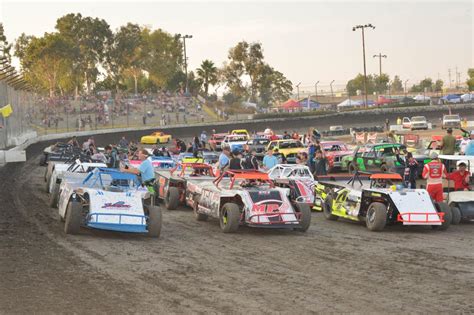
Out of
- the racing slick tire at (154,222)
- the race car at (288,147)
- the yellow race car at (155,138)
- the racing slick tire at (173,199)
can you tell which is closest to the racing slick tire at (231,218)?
the racing slick tire at (154,222)

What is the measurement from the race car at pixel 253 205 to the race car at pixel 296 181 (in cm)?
76

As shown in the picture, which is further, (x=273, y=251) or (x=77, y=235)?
(x=77, y=235)

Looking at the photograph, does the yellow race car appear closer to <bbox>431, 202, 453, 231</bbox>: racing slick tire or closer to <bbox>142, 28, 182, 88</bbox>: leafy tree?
<bbox>431, 202, 453, 231</bbox>: racing slick tire

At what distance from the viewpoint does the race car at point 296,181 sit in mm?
18219

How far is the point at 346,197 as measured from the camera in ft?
56.1

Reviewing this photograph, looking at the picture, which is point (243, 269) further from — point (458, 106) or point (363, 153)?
point (458, 106)

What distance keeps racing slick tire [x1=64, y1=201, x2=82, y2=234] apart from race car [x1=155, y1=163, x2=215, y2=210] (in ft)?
15.4

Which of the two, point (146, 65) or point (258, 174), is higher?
point (146, 65)

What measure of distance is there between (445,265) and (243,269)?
300 cm

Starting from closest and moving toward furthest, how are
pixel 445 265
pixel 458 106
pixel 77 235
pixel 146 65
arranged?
pixel 445 265
pixel 77 235
pixel 458 106
pixel 146 65

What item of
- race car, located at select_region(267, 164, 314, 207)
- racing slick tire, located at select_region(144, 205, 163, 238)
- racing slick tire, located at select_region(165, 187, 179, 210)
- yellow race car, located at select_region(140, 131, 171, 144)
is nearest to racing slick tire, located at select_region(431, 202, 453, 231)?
race car, located at select_region(267, 164, 314, 207)

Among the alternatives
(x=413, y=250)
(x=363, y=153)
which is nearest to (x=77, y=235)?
(x=413, y=250)

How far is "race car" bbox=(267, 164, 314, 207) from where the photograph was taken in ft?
59.8

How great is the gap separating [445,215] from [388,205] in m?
1.14
